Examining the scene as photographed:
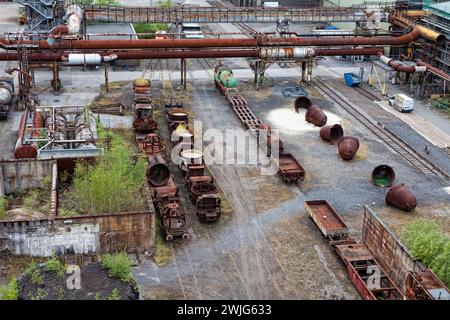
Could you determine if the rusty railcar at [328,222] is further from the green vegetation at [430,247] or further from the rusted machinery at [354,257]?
the green vegetation at [430,247]

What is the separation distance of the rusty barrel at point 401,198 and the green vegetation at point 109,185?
1263 centimetres

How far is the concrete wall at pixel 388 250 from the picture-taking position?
84.1 feet

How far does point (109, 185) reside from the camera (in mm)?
27984

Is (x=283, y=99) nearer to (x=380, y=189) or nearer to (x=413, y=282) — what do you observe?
(x=380, y=189)

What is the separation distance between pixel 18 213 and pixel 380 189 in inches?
739

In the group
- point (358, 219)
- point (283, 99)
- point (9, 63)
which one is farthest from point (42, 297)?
point (9, 63)

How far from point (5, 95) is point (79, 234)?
20457 millimetres

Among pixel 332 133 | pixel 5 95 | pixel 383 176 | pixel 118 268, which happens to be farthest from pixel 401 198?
pixel 5 95

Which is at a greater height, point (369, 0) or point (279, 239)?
point (369, 0)

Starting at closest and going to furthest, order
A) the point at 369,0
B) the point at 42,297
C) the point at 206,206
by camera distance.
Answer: the point at 42,297
the point at 206,206
the point at 369,0

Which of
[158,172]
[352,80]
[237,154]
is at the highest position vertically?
[352,80]

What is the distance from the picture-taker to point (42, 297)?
21.7m

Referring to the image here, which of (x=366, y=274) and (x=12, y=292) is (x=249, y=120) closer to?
(x=366, y=274)

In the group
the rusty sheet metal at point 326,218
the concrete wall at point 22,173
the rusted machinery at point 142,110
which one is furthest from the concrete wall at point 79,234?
the rusted machinery at point 142,110
